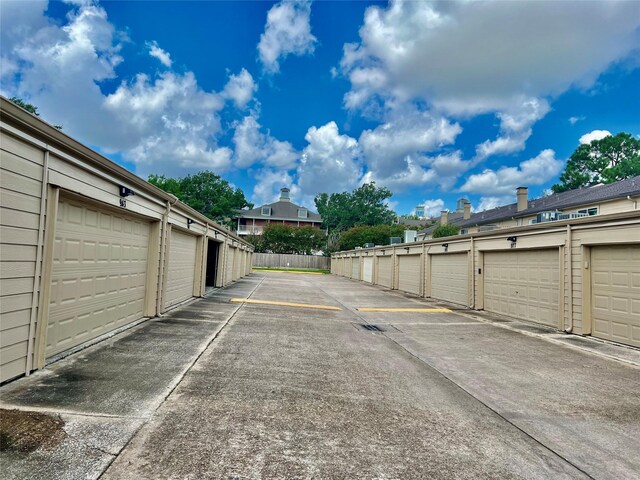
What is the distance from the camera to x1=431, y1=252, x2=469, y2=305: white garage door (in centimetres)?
1302

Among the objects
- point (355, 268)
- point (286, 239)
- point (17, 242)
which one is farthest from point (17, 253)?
point (286, 239)

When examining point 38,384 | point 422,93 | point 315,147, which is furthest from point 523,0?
point 315,147

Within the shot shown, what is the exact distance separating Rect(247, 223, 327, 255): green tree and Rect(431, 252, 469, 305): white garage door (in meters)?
28.6

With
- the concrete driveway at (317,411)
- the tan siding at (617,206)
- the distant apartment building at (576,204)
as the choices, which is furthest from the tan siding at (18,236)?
the tan siding at (617,206)

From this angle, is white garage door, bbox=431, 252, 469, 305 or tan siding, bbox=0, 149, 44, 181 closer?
tan siding, bbox=0, 149, 44, 181

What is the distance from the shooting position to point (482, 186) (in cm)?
4194

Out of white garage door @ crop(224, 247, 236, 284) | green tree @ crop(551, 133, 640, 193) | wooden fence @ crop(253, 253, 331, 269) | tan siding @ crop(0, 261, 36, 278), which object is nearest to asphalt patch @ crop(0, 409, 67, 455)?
tan siding @ crop(0, 261, 36, 278)

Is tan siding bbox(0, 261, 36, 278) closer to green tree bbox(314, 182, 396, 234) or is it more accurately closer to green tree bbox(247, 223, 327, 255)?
green tree bbox(247, 223, 327, 255)

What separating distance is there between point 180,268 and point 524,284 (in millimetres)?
10174

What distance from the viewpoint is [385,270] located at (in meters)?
22.3

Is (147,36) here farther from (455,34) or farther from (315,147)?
(315,147)

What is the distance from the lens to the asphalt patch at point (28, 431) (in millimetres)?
2439

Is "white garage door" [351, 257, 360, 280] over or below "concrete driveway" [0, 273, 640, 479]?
over

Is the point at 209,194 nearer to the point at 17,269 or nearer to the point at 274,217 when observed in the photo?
the point at 274,217
